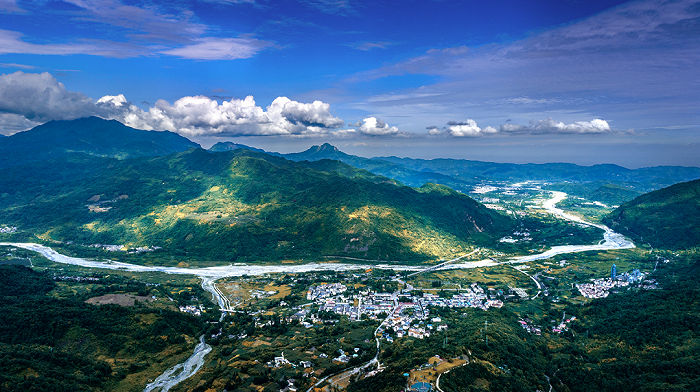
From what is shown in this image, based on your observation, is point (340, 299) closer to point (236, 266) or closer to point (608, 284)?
point (236, 266)

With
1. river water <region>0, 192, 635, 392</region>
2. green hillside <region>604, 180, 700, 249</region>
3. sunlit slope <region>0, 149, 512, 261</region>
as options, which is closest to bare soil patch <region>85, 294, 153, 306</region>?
river water <region>0, 192, 635, 392</region>

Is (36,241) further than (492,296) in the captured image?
Yes

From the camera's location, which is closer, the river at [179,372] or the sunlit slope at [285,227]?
the river at [179,372]

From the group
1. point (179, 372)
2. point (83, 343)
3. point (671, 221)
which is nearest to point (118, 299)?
point (83, 343)

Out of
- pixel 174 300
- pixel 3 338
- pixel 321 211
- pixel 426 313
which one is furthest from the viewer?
pixel 321 211

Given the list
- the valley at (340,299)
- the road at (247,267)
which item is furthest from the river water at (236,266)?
the valley at (340,299)

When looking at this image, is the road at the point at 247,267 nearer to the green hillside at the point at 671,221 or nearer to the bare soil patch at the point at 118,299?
the bare soil patch at the point at 118,299

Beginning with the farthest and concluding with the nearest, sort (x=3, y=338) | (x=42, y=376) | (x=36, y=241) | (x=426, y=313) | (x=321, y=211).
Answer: (x=321, y=211) → (x=36, y=241) → (x=426, y=313) → (x=3, y=338) → (x=42, y=376)

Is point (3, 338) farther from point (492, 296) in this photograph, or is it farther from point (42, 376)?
point (492, 296)

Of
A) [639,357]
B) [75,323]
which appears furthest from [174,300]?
[639,357]
